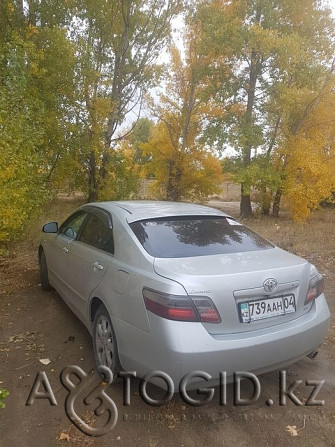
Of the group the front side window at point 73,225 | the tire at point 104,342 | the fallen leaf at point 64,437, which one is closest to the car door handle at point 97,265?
the tire at point 104,342

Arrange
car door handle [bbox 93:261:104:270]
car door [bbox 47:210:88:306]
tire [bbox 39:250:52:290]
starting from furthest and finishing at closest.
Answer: tire [bbox 39:250:52:290] → car door [bbox 47:210:88:306] → car door handle [bbox 93:261:104:270]

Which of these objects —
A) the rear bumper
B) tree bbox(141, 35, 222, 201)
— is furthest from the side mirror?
tree bbox(141, 35, 222, 201)

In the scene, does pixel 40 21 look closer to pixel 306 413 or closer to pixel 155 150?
pixel 155 150

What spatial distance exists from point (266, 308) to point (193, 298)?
0.58 meters

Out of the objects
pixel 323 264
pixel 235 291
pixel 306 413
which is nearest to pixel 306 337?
pixel 306 413

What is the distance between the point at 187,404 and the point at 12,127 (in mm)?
5024

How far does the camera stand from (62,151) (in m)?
12.8

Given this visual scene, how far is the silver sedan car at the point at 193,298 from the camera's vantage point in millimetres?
2279

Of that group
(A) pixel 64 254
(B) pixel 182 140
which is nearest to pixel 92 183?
(B) pixel 182 140

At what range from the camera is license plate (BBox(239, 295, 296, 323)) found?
239 centimetres

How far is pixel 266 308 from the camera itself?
245cm

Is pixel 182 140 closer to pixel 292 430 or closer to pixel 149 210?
pixel 149 210

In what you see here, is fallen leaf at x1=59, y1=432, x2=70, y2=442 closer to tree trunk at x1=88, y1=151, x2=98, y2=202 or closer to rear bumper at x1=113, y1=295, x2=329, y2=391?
rear bumper at x1=113, y1=295, x2=329, y2=391

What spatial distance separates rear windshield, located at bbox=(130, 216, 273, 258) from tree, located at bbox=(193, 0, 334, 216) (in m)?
12.4
